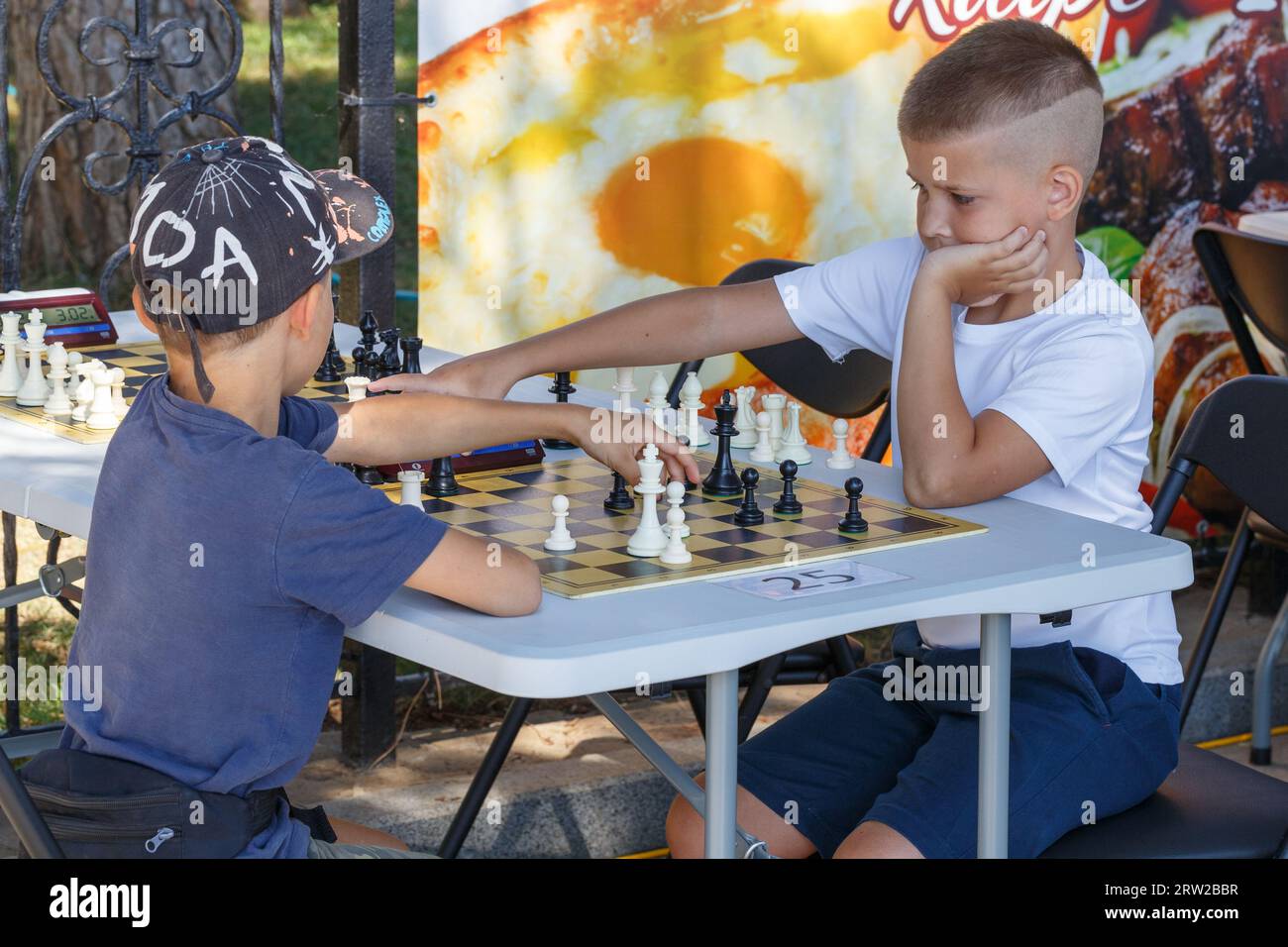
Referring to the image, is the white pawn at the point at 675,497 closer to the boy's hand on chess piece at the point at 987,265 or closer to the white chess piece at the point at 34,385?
the boy's hand on chess piece at the point at 987,265

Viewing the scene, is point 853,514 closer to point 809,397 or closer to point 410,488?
point 410,488

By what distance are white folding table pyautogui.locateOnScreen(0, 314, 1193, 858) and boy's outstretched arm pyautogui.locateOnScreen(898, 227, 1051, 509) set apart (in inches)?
Answer: 2.1

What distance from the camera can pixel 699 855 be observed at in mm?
2623

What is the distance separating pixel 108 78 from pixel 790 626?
5276mm

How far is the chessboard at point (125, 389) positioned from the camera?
2758mm

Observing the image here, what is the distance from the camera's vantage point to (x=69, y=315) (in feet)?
11.3

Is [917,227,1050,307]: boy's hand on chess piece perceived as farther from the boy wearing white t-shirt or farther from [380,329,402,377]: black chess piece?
[380,329,402,377]: black chess piece

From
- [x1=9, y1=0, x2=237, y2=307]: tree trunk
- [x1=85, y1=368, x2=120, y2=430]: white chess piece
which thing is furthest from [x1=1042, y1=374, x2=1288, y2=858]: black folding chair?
[x1=9, y1=0, x2=237, y2=307]: tree trunk

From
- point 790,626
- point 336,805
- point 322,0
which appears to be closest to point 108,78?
point 336,805

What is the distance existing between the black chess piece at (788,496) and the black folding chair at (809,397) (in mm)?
878

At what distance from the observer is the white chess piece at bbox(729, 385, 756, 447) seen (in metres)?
3.01

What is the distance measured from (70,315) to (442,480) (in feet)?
4.02
